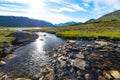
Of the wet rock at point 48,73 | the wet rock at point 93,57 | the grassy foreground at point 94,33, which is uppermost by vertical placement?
the grassy foreground at point 94,33

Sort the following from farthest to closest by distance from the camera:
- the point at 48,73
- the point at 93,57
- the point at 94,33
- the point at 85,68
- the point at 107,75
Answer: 1. the point at 94,33
2. the point at 93,57
3. the point at 85,68
4. the point at 48,73
5. the point at 107,75

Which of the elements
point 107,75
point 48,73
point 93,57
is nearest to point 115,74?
point 107,75

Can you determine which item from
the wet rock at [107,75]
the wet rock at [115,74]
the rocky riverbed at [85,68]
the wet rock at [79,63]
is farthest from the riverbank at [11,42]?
the wet rock at [115,74]

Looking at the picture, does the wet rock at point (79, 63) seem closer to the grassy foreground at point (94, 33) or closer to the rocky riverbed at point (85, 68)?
the rocky riverbed at point (85, 68)

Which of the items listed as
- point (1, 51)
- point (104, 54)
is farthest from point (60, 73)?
point (1, 51)

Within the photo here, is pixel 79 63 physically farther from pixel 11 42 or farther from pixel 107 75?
pixel 11 42

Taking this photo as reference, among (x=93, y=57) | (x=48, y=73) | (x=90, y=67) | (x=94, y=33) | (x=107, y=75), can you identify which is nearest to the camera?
(x=107, y=75)

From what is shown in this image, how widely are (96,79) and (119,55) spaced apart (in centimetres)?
1359

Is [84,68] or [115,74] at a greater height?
[115,74]

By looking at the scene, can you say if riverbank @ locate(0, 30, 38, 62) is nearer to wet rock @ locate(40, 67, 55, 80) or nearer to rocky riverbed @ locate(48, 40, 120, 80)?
wet rock @ locate(40, 67, 55, 80)

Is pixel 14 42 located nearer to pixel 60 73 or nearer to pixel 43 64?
pixel 43 64

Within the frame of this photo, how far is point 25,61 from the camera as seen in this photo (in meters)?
33.9

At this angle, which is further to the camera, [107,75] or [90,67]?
[90,67]

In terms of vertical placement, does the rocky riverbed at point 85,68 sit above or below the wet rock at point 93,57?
below
